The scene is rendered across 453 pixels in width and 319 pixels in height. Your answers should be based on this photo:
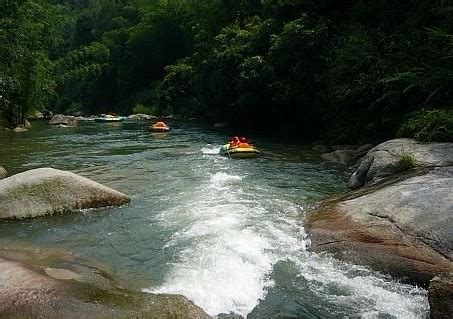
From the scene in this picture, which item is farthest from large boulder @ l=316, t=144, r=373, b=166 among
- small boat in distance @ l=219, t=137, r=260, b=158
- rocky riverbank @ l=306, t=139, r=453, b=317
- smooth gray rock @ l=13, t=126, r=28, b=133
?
smooth gray rock @ l=13, t=126, r=28, b=133

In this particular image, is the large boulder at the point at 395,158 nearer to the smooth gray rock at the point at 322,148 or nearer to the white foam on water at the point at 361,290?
the white foam on water at the point at 361,290

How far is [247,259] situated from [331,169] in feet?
24.8

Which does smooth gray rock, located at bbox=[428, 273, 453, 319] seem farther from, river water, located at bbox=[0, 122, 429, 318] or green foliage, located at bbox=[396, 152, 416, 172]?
green foliage, located at bbox=[396, 152, 416, 172]

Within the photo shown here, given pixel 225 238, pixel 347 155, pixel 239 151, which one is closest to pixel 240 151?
pixel 239 151

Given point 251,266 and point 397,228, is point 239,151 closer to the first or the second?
point 397,228

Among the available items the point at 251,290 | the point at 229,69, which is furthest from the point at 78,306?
the point at 229,69

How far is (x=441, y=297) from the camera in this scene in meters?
4.61

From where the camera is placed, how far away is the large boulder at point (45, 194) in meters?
8.44

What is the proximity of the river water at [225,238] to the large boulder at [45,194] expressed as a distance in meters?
0.24

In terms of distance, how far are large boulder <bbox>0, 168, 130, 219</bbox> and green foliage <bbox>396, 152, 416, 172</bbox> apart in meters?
5.81

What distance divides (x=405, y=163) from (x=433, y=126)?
2.25 metres

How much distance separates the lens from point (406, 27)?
1599 centimetres

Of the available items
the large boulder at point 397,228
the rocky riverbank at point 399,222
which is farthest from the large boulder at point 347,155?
the large boulder at point 397,228

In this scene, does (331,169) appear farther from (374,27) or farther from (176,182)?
(374,27)
